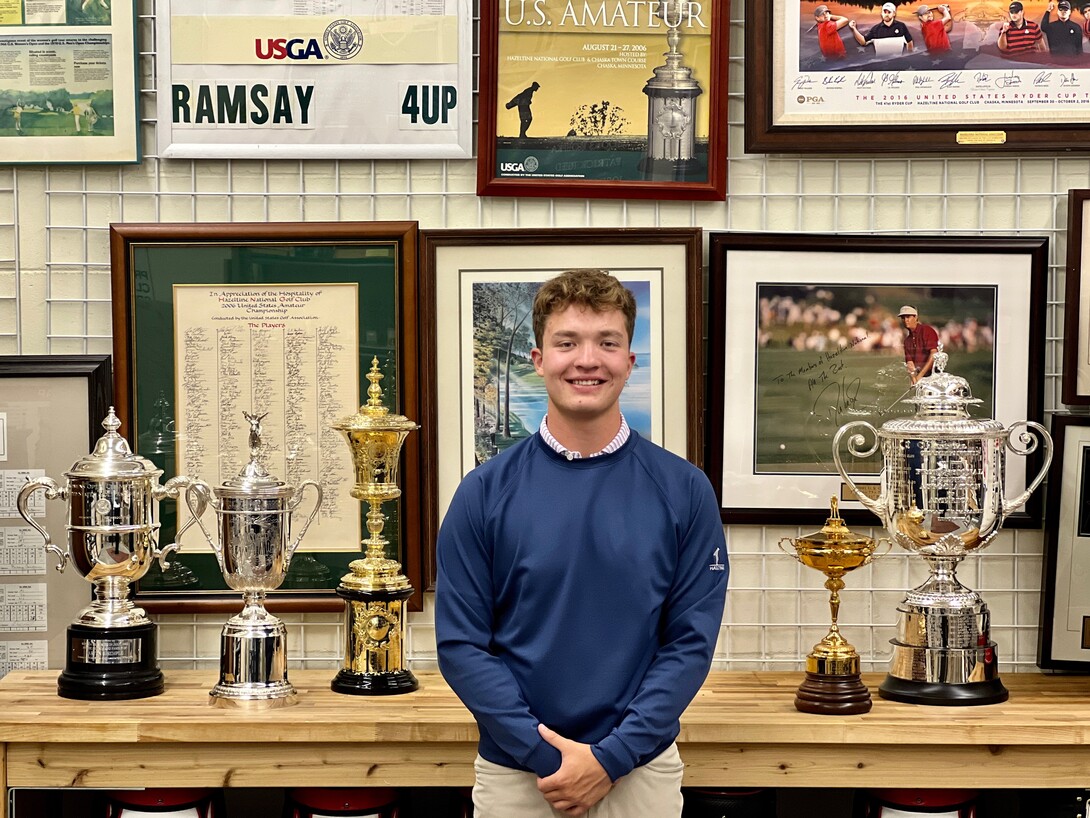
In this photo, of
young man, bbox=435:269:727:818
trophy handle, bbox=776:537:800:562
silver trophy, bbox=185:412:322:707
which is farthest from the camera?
trophy handle, bbox=776:537:800:562

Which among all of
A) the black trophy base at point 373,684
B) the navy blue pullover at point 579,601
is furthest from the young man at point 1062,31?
the black trophy base at point 373,684

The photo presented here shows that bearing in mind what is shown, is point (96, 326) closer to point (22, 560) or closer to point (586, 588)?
point (22, 560)

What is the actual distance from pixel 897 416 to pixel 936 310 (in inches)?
8.0

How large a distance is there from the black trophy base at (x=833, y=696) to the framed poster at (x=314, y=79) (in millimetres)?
1102

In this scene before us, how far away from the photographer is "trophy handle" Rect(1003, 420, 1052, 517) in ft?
6.87

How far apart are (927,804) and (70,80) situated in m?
1.92

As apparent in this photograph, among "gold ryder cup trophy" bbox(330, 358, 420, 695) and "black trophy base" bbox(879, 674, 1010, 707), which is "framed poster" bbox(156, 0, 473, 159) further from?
"black trophy base" bbox(879, 674, 1010, 707)

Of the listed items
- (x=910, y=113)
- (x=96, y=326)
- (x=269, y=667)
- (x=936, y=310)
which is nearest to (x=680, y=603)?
(x=269, y=667)

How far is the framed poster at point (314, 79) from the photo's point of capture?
2.31 metres

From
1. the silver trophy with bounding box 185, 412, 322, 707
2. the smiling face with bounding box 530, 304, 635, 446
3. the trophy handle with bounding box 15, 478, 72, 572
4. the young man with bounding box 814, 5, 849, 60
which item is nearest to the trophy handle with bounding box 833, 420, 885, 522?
the smiling face with bounding box 530, 304, 635, 446

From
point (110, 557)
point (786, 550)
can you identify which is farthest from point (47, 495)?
point (786, 550)

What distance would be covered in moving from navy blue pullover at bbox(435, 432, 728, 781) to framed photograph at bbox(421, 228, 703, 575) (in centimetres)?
54

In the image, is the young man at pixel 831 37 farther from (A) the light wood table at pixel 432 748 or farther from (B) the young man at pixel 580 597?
(A) the light wood table at pixel 432 748

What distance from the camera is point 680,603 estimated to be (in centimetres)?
175
